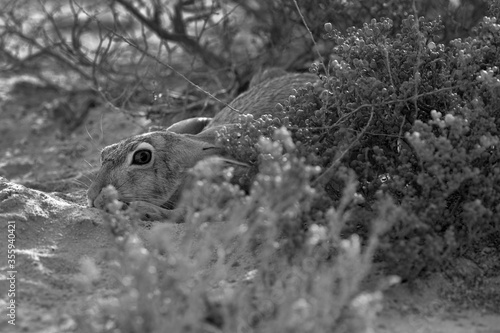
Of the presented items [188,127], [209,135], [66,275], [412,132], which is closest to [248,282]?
[66,275]

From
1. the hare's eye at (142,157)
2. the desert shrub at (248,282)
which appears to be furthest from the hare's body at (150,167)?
the desert shrub at (248,282)

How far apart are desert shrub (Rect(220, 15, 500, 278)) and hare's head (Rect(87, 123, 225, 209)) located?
561 millimetres

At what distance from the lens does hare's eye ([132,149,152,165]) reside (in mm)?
5277

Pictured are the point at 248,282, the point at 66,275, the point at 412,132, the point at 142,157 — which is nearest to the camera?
the point at 248,282

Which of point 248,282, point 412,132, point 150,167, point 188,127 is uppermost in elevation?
point 188,127

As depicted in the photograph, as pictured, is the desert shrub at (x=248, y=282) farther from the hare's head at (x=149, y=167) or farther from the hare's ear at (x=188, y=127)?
the hare's ear at (x=188, y=127)

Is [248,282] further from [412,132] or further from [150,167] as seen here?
[150,167]

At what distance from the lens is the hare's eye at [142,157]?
5277mm

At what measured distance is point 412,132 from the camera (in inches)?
171

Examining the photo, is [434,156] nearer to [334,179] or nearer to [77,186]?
[334,179]

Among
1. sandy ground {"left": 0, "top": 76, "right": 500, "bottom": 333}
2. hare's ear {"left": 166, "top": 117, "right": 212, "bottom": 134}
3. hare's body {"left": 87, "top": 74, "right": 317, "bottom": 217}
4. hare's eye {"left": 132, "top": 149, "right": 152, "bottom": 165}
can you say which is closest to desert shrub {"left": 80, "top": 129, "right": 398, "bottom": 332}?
sandy ground {"left": 0, "top": 76, "right": 500, "bottom": 333}

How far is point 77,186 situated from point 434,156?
11.3 ft

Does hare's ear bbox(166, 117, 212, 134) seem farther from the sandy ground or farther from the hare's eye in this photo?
the hare's eye

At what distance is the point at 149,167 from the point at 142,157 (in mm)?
87
